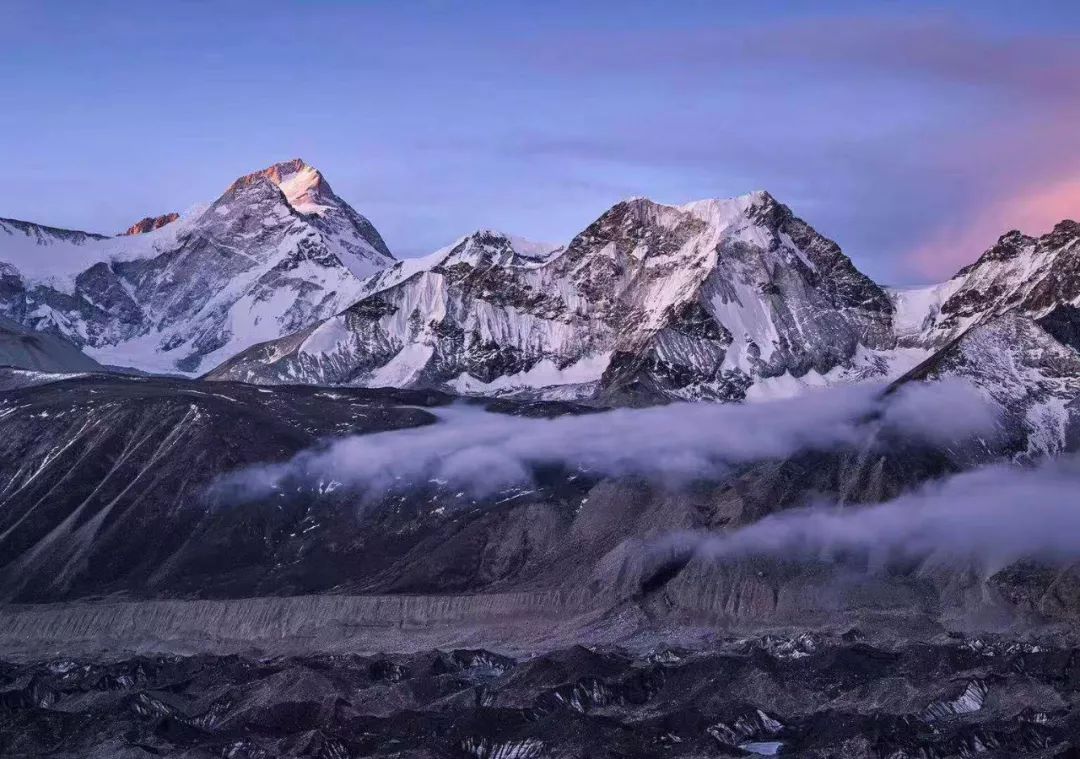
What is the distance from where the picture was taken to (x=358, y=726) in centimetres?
13638

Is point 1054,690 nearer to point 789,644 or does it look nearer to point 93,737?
point 789,644

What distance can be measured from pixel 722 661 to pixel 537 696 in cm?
1667

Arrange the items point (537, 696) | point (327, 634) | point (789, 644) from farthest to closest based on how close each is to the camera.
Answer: point (327, 634) → point (789, 644) → point (537, 696)

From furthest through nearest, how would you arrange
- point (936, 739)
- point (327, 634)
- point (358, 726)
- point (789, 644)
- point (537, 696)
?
point (327, 634), point (789, 644), point (537, 696), point (358, 726), point (936, 739)

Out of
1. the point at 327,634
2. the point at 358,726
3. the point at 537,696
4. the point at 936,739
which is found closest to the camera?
the point at 936,739

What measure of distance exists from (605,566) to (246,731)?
68899mm

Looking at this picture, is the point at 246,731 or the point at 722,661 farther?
the point at 722,661

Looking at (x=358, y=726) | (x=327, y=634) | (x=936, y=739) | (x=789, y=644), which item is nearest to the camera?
(x=936, y=739)

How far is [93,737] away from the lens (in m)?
137

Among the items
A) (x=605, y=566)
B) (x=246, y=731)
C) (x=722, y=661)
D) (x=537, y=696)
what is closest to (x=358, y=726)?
(x=246, y=731)

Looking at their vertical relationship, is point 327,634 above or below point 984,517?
below

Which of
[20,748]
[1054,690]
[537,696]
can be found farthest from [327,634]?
[1054,690]

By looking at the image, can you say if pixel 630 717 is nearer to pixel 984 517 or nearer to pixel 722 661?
pixel 722 661

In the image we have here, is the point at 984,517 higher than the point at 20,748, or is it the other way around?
the point at 984,517
